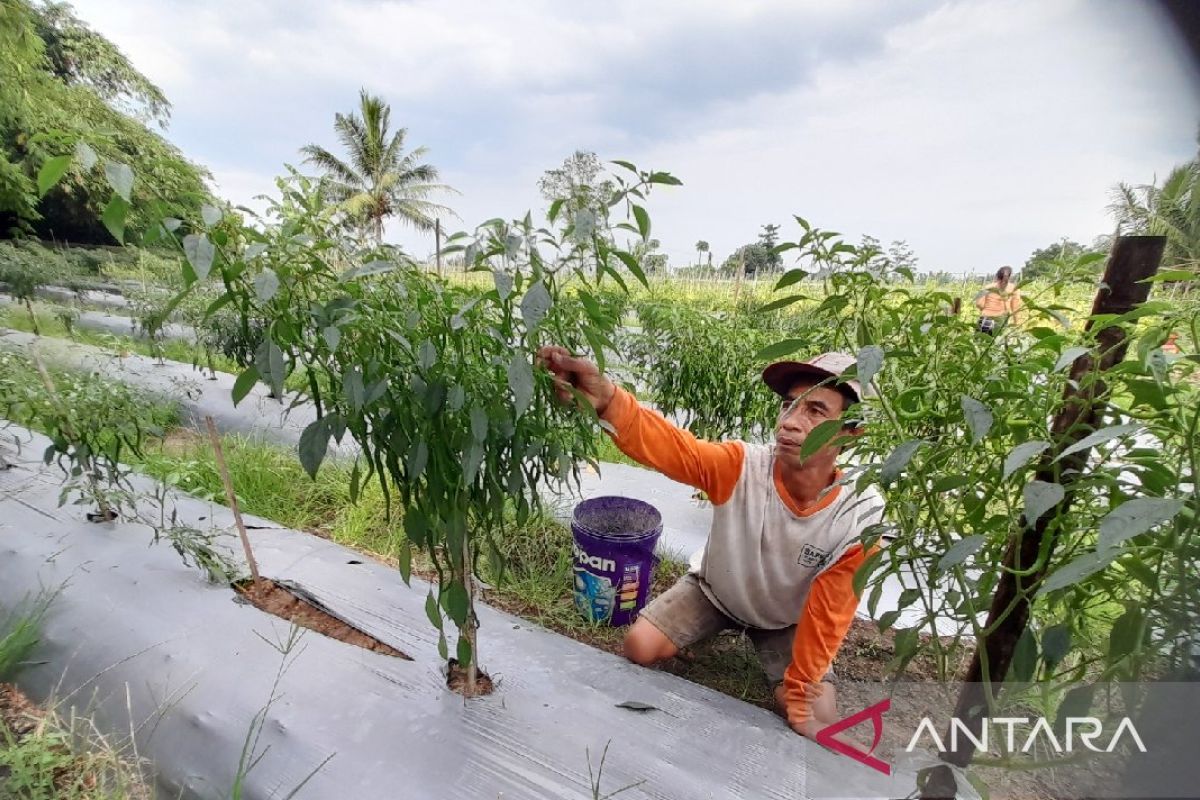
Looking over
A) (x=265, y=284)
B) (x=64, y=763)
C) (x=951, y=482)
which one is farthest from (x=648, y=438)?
(x=64, y=763)

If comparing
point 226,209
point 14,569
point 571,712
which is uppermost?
point 226,209

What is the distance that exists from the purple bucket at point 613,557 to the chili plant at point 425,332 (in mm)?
742

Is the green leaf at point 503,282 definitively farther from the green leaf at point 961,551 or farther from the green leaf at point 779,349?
the green leaf at point 961,551

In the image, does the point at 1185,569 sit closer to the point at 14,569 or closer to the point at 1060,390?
the point at 1060,390

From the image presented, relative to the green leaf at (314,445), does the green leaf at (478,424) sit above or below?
above

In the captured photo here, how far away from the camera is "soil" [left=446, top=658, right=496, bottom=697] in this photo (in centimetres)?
130

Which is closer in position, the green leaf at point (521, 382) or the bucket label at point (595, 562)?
the green leaf at point (521, 382)

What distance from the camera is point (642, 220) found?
0.71 m

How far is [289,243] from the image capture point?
708mm

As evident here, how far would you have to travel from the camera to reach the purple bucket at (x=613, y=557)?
1761 millimetres

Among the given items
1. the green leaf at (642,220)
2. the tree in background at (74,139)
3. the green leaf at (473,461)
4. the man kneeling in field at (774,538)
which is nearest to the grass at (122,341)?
the tree in background at (74,139)

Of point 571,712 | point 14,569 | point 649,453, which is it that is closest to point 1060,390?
point 649,453

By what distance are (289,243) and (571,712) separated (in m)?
1.15

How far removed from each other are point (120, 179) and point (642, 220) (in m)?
0.57
